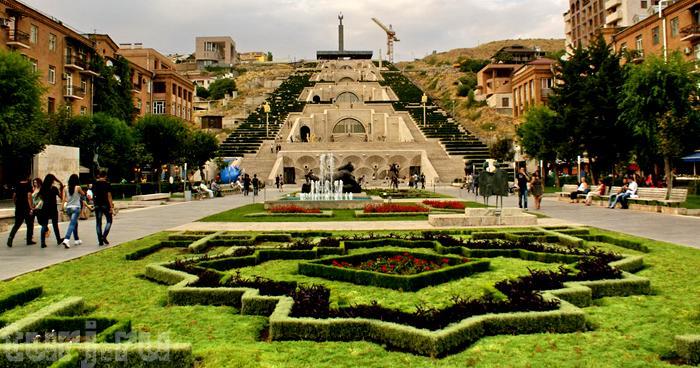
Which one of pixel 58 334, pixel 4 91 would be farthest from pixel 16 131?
pixel 58 334

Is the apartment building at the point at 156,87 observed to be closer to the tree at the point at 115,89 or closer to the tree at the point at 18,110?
the tree at the point at 115,89

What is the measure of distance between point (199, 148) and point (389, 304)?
36044 mm

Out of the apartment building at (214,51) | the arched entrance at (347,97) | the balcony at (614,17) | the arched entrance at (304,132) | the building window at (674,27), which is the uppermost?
the apartment building at (214,51)

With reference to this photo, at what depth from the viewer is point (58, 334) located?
4941 mm

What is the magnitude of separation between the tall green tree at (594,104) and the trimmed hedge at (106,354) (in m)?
27.1

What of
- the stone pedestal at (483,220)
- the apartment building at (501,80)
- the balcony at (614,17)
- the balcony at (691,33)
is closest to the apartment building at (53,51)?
the stone pedestal at (483,220)

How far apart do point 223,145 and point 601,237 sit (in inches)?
1945

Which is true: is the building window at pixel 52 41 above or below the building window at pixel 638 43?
below

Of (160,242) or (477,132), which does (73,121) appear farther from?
(477,132)

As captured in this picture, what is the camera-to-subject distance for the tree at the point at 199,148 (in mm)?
39281

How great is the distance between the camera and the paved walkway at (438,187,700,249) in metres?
12.2

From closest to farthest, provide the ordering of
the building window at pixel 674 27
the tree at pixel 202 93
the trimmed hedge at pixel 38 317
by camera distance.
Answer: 1. the trimmed hedge at pixel 38 317
2. the building window at pixel 674 27
3. the tree at pixel 202 93

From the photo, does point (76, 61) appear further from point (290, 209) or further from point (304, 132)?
point (290, 209)

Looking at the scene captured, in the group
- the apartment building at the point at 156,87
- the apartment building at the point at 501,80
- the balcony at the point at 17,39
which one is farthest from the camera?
the apartment building at the point at 501,80
